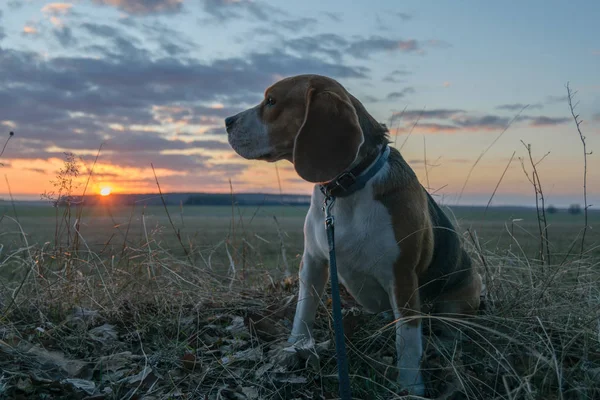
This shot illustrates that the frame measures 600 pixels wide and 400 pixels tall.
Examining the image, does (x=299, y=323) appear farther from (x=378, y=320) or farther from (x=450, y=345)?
(x=450, y=345)

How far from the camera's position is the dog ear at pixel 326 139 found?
12.4 feet

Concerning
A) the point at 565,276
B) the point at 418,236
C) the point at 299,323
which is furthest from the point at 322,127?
the point at 565,276

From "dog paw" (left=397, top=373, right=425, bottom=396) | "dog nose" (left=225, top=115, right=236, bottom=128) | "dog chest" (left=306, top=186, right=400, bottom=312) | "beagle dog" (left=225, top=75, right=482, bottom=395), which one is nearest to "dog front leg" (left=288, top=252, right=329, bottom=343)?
"beagle dog" (left=225, top=75, right=482, bottom=395)

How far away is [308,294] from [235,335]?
2.16ft

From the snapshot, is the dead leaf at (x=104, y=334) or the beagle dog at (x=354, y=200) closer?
the beagle dog at (x=354, y=200)

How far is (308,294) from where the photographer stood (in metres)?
4.33

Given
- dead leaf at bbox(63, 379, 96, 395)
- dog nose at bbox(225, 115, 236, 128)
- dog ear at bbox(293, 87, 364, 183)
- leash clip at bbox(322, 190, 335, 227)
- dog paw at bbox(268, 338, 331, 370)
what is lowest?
dead leaf at bbox(63, 379, 96, 395)

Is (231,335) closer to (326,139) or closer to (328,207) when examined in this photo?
(328,207)

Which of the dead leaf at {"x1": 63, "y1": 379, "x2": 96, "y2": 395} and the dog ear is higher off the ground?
the dog ear

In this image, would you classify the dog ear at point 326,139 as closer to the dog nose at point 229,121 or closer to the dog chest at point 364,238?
the dog chest at point 364,238

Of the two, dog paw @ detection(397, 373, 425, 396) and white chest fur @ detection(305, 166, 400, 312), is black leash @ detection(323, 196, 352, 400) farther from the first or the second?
dog paw @ detection(397, 373, 425, 396)

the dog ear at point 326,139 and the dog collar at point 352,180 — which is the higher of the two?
the dog ear at point 326,139

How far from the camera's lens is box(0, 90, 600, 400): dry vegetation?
11.9 feet

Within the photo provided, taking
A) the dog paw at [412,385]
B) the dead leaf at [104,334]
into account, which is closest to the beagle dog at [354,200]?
the dog paw at [412,385]
